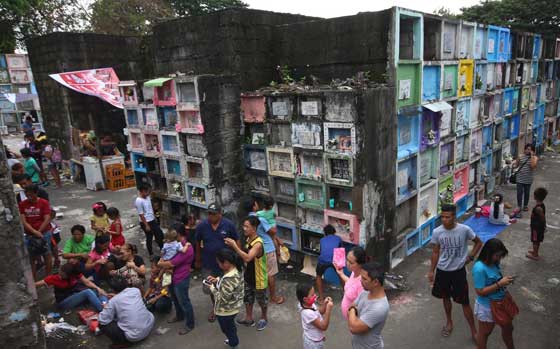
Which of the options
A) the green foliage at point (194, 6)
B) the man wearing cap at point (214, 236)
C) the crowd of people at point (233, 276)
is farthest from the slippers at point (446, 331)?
the green foliage at point (194, 6)

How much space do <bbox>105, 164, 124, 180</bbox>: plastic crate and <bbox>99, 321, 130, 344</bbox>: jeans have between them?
25.9 feet

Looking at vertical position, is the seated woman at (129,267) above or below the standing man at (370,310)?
below

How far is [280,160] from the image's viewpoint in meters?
6.94

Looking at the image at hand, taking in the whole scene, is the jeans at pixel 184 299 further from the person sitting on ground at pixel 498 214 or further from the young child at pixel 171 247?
the person sitting on ground at pixel 498 214

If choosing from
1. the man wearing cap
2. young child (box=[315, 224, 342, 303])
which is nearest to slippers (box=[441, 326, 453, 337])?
young child (box=[315, 224, 342, 303])

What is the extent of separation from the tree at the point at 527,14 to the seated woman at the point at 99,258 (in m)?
21.1

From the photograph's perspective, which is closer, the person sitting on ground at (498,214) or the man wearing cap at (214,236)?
the man wearing cap at (214,236)

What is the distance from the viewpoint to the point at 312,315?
12.1 feet

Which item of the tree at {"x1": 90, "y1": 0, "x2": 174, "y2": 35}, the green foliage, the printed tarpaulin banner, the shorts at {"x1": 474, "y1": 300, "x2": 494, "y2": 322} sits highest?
the green foliage

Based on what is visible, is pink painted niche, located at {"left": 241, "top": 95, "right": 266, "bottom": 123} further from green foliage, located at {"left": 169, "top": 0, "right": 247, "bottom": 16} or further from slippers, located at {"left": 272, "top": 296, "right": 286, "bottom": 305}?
green foliage, located at {"left": 169, "top": 0, "right": 247, "bottom": 16}

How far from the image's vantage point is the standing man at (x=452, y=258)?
458cm

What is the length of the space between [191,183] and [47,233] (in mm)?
2619

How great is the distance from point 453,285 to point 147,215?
207 inches

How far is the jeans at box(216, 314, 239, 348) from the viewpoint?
449 cm
